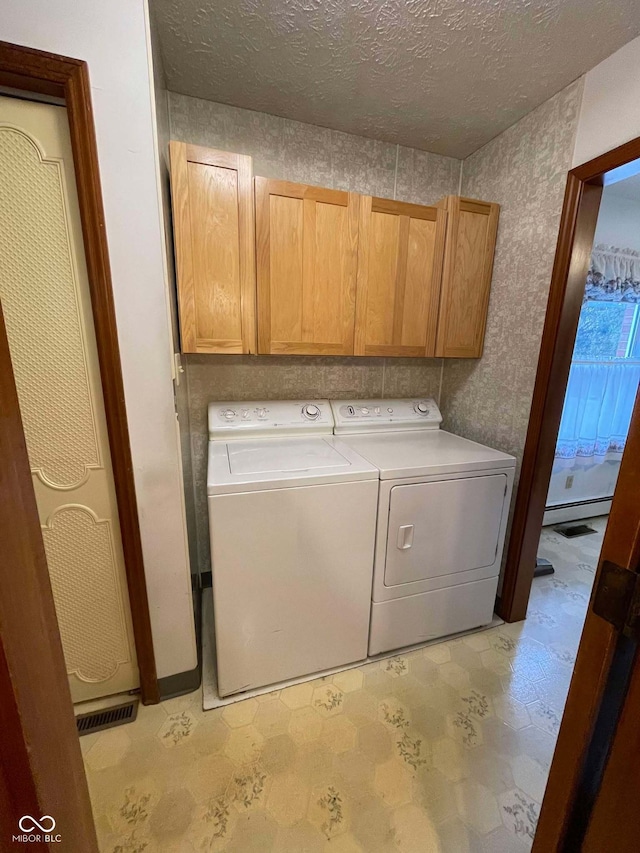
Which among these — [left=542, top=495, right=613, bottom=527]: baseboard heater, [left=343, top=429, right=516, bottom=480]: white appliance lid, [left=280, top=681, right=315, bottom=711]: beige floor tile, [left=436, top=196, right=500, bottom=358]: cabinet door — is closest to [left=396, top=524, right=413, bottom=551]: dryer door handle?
[left=343, top=429, right=516, bottom=480]: white appliance lid

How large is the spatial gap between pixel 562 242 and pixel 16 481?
2.00 m

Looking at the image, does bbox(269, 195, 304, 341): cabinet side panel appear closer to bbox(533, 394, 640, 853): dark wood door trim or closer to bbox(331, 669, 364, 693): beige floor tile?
bbox(533, 394, 640, 853): dark wood door trim

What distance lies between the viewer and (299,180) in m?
1.78

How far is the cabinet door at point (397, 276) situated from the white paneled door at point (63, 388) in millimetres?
1159

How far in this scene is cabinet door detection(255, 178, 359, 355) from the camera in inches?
59.5

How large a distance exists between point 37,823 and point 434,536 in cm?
142

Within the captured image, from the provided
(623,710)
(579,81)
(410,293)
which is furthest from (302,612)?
(579,81)

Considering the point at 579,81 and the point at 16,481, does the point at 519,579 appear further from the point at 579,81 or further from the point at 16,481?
the point at 579,81

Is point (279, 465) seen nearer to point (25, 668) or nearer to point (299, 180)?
point (25, 668)

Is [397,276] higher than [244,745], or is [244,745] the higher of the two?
[397,276]

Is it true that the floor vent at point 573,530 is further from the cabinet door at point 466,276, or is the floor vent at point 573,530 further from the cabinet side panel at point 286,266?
the cabinet side panel at point 286,266

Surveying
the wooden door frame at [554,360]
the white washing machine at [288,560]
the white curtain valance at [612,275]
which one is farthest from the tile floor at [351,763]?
the white curtain valance at [612,275]

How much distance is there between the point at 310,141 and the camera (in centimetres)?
176

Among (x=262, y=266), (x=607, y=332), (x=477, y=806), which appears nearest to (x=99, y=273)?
(x=262, y=266)
